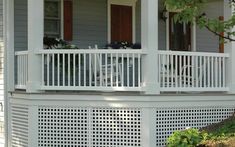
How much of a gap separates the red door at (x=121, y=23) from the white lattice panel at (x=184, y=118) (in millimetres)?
3981

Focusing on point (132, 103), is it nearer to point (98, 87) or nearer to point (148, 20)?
point (98, 87)

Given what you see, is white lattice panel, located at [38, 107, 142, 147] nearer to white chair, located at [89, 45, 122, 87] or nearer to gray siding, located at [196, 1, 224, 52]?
white chair, located at [89, 45, 122, 87]

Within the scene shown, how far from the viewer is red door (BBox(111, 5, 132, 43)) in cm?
1437

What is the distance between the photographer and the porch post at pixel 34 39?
11000 mm

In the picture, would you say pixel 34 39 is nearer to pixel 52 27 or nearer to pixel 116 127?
pixel 52 27

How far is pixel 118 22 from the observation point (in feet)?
47.4

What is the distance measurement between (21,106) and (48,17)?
297 centimetres

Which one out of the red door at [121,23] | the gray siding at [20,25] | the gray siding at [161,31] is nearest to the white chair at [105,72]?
the gray siding at [20,25]

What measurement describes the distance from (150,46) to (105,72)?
1.13 m

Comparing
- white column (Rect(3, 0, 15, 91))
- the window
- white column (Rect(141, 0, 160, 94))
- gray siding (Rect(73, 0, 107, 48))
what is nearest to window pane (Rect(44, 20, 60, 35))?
the window

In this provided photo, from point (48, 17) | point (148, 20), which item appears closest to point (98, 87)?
point (148, 20)

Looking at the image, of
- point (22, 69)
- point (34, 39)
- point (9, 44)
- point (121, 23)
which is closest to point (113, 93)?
point (34, 39)

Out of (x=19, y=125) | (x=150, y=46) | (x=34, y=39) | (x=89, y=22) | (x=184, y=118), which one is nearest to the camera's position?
(x=150, y=46)

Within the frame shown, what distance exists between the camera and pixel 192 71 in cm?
1134
